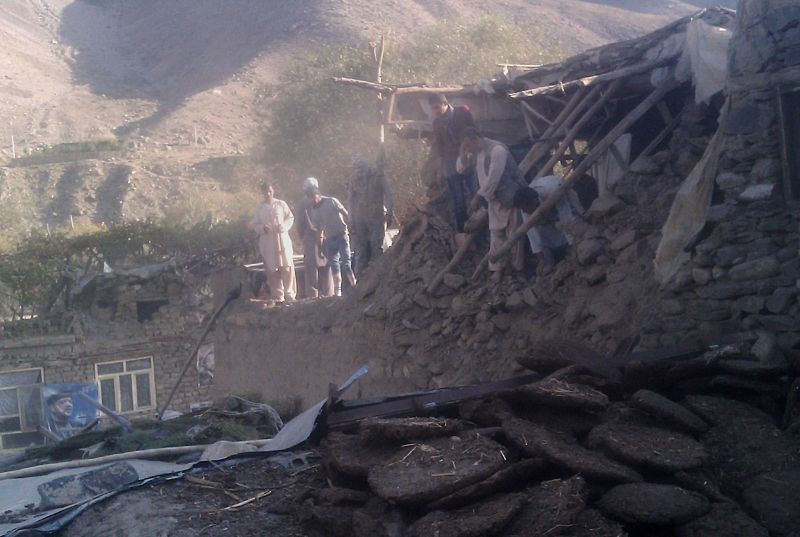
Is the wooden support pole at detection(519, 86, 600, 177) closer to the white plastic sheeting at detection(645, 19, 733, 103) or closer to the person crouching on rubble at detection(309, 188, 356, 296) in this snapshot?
the white plastic sheeting at detection(645, 19, 733, 103)

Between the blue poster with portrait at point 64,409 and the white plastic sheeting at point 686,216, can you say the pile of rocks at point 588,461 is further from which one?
the blue poster with portrait at point 64,409

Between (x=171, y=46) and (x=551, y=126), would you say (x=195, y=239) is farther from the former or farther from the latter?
(x=171, y=46)

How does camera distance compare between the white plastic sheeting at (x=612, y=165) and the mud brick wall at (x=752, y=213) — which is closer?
the mud brick wall at (x=752, y=213)

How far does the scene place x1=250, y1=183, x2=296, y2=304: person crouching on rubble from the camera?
11617mm

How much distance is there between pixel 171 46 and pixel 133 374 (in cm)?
3307

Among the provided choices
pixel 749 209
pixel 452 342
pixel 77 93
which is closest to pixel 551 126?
pixel 452 342

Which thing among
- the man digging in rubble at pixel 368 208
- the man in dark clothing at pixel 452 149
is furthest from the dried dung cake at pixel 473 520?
the man digging in rubble at pixel 368 208

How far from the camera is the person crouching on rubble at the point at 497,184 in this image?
299 inches

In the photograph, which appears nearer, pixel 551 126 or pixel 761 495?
pixel 761 495

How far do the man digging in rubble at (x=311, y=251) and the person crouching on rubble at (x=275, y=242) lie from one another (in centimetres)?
36

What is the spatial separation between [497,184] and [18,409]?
14.9 metres

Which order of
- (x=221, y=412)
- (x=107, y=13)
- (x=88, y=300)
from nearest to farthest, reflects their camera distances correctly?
(x=221, y=412)
(x=88, y=300)
(x=107, y=13)

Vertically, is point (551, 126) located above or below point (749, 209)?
above

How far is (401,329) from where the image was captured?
8695mm
